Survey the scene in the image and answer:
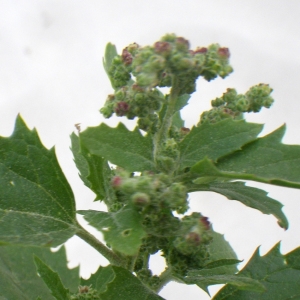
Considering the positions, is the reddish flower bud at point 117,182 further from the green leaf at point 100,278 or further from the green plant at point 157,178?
the green leaf at point 100,278

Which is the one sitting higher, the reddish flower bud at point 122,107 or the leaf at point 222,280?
the reddish flower bud at point 122,107

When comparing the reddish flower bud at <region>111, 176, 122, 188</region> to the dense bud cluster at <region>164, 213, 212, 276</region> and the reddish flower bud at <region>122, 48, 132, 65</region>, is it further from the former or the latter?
the reddish flower bud at <region>122, 48, 132, 65</region>

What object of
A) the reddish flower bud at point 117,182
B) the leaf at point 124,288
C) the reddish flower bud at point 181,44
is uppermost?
the reddish flower bud at point 181,44

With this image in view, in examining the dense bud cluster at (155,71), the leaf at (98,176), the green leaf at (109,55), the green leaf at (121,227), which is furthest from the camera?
the green leaf at (109,55)

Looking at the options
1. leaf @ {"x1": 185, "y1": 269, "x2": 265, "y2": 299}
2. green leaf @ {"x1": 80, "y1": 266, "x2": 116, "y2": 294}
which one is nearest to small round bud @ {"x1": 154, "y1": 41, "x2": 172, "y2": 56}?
leaf @ {"x1": 185, "y1": 269, "x2": 265, "y2": 299}

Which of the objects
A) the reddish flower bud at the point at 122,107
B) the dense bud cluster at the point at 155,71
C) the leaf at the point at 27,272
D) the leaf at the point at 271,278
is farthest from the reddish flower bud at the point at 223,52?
the leaf at the point at 27,272

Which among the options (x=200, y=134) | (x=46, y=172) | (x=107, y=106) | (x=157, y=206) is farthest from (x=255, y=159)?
(x=46, y=172)
